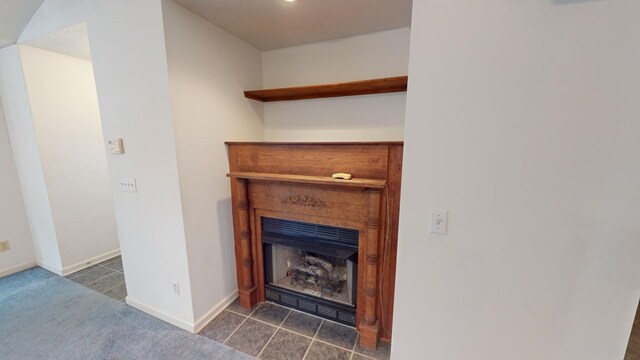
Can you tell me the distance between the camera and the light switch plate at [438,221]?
112 centimetres

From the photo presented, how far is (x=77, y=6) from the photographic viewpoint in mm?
1762

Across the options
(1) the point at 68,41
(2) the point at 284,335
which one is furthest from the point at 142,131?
(2) the point at 284,335

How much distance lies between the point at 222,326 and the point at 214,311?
0.53 feet

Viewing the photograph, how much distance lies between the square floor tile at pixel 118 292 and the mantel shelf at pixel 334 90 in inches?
87.2

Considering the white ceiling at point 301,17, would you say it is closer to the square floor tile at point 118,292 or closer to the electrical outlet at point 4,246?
the square floor tile at point 118,292

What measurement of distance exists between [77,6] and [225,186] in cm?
169

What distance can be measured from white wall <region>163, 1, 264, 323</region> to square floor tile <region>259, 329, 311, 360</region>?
62 centimetres

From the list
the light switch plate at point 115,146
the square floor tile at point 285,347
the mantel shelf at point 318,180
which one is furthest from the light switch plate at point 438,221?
the light switch plate at point 115,146

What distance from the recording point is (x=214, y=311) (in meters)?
1.99

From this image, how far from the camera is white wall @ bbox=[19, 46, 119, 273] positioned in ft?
7.66

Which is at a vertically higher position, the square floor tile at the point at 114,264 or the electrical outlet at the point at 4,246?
the electrical outlet at the point at 4,246

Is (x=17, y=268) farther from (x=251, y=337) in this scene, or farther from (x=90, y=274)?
(x=251, y=337)

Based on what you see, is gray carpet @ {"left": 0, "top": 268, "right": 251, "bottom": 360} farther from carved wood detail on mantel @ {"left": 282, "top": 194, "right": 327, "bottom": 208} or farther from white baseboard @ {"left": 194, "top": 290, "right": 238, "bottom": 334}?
carved wood detail on mantel @ {"left": 282, "top": 194, "right": 327, "bottom": 208}

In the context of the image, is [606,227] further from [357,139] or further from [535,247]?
[357,139]
